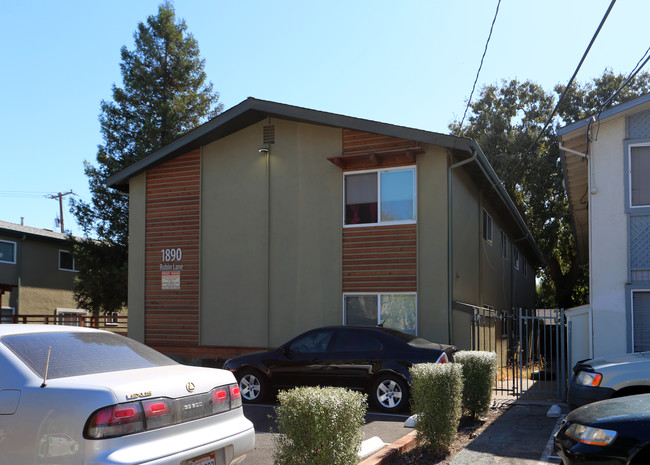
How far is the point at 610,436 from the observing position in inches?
188

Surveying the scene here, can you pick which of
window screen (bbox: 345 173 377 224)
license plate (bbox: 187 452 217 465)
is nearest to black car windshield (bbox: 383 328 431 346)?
window screen (bbox: 345 173 377 224)

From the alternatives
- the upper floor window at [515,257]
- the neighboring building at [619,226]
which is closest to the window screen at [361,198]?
the neighboring building at [619,226]

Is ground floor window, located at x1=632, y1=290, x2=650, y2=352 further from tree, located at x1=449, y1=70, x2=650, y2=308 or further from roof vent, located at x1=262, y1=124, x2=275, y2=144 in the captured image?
tree, located at x1=449, y1=70, x2=650, y2=308

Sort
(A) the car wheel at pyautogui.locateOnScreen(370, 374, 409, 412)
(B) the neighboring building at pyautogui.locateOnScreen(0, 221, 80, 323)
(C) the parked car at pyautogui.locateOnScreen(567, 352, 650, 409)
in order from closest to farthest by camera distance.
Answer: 1. (C) the parked car at pyautogui.locateOnScreen(567, 352, 650, 409)
2. (A) the car wheel at pyautogui.locateOnScreen(370, 374, 409, 412)
3. (B) the neighboring building at pyautogui.locateOnScreen(0, 221, 80, 323)

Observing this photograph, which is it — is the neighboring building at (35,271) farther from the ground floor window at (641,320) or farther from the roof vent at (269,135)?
the ground floor window at (641,320)

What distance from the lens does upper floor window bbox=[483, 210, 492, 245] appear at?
60.2 ft

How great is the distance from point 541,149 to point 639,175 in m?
21.4

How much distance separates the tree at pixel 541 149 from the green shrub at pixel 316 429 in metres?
26.6

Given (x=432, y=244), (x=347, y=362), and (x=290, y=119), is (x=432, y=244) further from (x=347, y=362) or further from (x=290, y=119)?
(x=290, y=119)

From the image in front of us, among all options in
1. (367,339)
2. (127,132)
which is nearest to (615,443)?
(367,339)

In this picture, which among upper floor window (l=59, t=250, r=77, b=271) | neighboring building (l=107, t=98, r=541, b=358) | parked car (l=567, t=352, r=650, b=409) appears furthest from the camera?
upper floor window (l=59, t=250, r=77, b=271)

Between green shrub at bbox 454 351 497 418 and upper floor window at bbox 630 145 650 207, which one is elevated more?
upper floor window at bbox 630 145 650 207

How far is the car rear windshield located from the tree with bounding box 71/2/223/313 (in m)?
21.2

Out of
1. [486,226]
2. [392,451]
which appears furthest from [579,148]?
[392,451]
